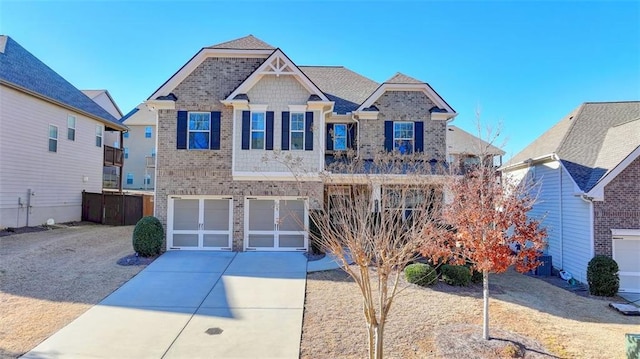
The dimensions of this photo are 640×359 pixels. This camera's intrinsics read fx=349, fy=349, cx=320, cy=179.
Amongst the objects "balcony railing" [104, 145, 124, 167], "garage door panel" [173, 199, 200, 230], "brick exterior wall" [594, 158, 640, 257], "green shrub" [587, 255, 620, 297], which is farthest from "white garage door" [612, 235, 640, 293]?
"balcony railing" [104, 145, 124, 167]

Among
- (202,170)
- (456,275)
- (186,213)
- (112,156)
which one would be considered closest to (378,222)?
(456,275)

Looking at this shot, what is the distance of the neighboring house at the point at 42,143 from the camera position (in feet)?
51.8

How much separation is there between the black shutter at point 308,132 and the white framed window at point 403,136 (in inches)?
164

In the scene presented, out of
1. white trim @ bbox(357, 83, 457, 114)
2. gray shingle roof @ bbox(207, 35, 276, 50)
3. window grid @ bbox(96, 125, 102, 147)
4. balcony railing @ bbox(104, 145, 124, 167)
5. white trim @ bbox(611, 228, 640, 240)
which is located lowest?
white trim @ bbox(611, 228, 640, 240)

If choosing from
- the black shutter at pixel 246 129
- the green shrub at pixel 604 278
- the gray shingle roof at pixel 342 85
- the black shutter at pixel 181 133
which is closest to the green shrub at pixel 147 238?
the black shutter at pixel 181 133

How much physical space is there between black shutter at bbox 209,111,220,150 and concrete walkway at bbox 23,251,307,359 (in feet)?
15.9

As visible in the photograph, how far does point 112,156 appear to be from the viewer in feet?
77.8

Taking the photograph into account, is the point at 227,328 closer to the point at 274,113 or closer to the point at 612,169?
the point at 274,113

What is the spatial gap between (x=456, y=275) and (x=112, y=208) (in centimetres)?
1853

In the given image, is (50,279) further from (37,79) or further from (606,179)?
(606,179)

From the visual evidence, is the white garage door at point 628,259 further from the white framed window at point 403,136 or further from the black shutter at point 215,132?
the black shutter at point 215,132

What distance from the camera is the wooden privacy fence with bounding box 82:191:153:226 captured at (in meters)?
19.8

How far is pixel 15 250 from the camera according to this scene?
12.4 m

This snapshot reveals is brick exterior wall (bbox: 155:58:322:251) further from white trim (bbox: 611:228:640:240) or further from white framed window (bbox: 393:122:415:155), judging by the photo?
white trim (bbox: 611:228:640:240)
